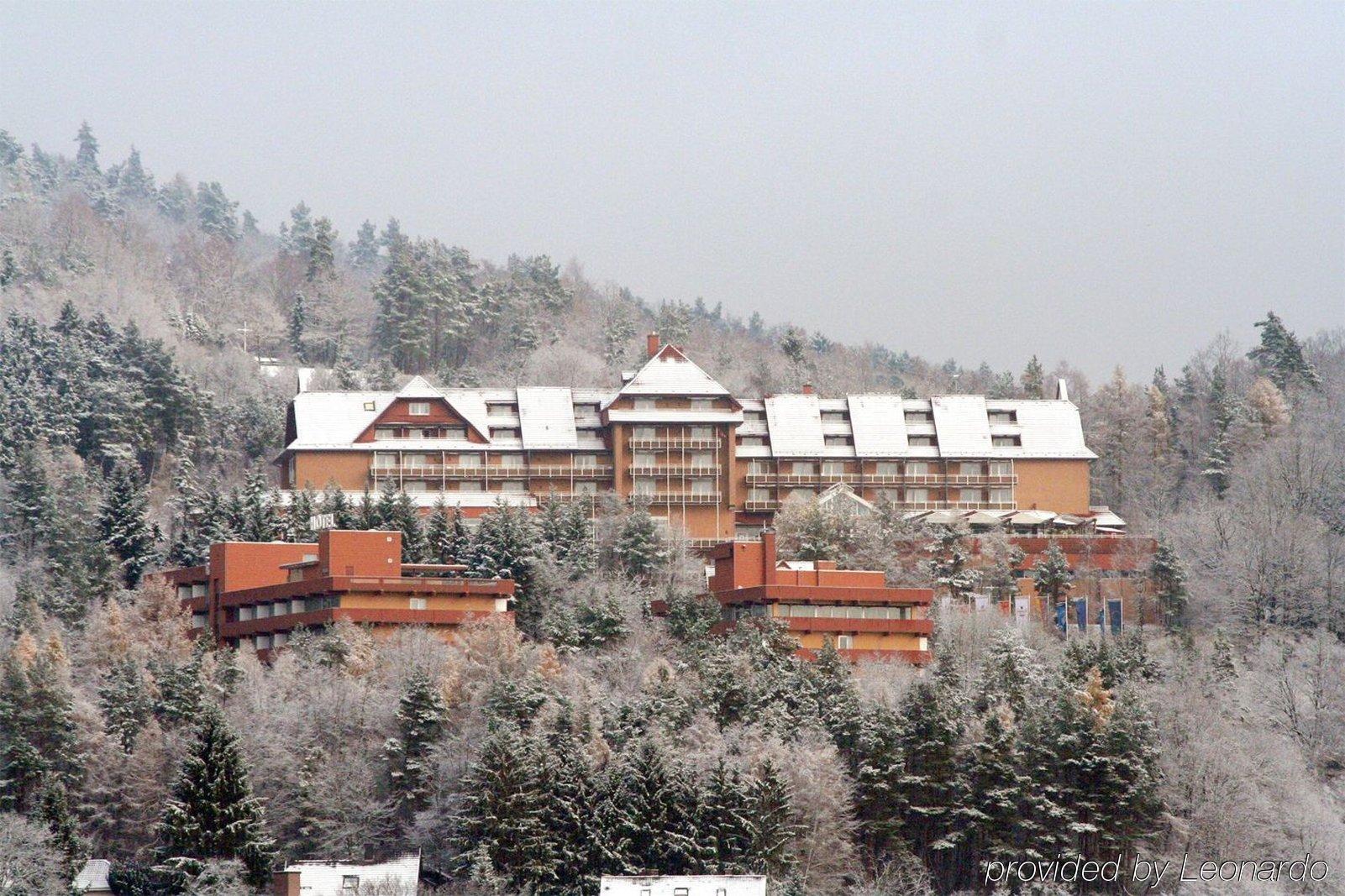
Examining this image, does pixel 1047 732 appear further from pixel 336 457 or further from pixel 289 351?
pixel 289 351

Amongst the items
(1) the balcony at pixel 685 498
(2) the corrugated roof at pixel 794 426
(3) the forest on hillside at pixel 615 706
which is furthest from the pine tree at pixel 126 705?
(2) the corrugated roof at pixel 794 426

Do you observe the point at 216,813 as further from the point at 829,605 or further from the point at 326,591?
the point at 829,605

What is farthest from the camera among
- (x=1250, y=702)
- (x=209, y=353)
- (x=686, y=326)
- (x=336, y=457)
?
(x=686, y=326)

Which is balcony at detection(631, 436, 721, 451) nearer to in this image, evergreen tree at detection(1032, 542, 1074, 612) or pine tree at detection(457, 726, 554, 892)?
evergreen tree at detection(1032, 542, 1074, 612)

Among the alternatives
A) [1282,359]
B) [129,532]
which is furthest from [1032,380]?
[129,532]

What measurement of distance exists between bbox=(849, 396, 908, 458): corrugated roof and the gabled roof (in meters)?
6.61

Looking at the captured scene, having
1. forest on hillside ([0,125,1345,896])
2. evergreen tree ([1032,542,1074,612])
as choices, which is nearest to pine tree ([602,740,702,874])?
forest on hillside ([0,125,1345,896])

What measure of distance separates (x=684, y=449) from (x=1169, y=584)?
21.4 metres

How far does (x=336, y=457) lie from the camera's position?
336ft

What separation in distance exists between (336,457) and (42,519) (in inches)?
514

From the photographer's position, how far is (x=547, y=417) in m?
106

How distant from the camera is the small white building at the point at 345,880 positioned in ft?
212

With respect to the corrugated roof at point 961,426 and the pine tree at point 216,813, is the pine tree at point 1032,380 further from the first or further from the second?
the pine tree at point 216,813

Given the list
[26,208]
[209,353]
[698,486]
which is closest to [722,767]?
[698,486]
